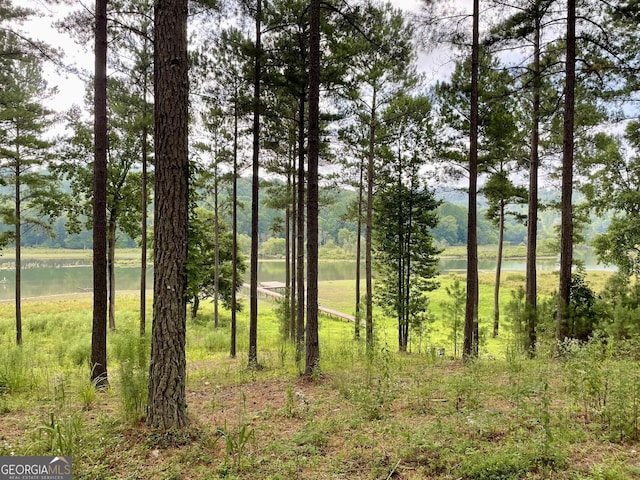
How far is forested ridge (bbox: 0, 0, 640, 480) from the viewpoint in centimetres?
322

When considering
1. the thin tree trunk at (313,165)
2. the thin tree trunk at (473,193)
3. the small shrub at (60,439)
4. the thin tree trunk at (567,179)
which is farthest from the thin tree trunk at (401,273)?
the small shrub at (60,439)

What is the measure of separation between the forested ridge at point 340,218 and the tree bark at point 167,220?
0.8 inches

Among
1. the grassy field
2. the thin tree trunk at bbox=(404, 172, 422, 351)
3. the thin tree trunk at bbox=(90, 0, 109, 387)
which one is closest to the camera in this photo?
the grassy field

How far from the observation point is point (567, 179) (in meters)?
6.59

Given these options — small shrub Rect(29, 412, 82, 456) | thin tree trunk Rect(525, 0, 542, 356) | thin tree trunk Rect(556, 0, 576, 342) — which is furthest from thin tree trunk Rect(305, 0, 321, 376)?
thin tree trunk Rect(556, 0, 576, 342)

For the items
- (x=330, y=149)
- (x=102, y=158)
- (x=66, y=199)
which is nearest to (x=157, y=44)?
(x=102, y=158)

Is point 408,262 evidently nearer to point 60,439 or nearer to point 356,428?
point 356,428

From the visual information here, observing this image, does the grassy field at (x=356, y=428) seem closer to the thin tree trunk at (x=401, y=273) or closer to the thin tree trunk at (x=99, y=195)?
the thin tree trunk at (x=99, y=195)

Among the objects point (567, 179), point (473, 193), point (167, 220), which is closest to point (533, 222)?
point (567, 179)

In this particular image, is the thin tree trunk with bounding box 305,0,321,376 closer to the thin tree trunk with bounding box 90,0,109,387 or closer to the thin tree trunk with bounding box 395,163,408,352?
the thin tree trunk with bounding box 90,0,109,387

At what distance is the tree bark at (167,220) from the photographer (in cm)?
350

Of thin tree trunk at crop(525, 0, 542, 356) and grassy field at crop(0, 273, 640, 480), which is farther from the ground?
thin tree trunk at crop(525, 0, 542, 356)

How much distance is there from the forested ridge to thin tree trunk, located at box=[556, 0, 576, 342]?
5cm

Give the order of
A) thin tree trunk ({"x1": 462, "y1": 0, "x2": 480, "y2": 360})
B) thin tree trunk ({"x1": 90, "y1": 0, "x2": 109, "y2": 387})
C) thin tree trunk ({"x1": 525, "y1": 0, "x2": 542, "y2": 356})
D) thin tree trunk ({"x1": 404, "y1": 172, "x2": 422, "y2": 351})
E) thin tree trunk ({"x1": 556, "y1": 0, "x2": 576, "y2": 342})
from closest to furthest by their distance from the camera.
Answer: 1. thin tree trunk ({"x1": 90, "y1": 0, "x2": 109, "y2": 387})
2. thin tree trunk ({"x1": 556, "y1": 0, "x2": 576, "y2": 342})
3. thin tree trunk ({"x1": 462, "y1": 0, "x2": 480, "y2": 360})
4. thin tree trunk ({"x1": 525, "y1": 0, "x2": 542, "y2": 356})
5. thin tree trunk ({"x1": 404, "y1": 172, "x2": 422, "y2": 351})
